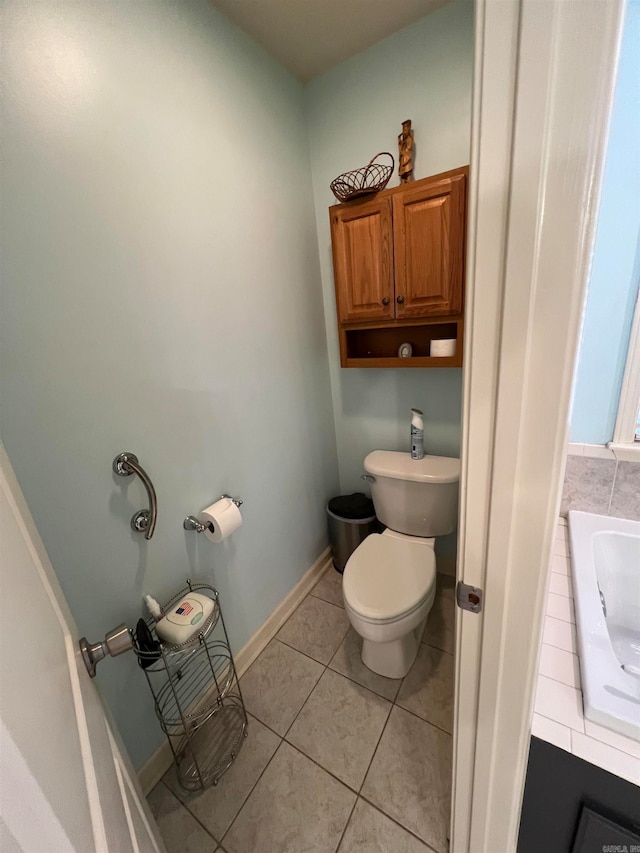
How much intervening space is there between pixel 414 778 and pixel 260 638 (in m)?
0.78

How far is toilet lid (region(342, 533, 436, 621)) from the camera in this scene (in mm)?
1224

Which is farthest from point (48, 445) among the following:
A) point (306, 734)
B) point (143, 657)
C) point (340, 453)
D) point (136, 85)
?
point (340, 453)

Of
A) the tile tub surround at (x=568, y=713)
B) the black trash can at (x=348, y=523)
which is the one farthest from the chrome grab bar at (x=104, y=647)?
the black trash can at (x=348, y=523)

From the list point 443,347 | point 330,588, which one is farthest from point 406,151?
point 330,588

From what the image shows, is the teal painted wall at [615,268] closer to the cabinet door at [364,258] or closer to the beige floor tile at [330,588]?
the cabinet door at [364,258]

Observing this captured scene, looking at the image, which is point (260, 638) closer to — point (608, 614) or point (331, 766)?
point (331, 766)

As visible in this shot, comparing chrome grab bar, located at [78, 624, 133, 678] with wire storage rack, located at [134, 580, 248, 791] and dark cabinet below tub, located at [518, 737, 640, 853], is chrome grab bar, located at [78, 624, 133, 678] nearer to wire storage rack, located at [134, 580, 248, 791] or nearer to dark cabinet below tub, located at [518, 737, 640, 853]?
wire storage rack, located at [134, 580, 248, 791]

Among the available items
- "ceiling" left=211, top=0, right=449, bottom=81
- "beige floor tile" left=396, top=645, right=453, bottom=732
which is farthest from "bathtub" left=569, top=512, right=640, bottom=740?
"ceiling" left=211, top=0, right=449, bottom=81

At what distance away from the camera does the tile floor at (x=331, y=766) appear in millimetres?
990

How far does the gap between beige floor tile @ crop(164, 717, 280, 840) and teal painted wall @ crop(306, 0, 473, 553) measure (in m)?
1.22

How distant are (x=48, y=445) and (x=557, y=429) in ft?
3.57

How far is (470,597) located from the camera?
1.94 ft

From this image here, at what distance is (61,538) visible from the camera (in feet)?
2.82

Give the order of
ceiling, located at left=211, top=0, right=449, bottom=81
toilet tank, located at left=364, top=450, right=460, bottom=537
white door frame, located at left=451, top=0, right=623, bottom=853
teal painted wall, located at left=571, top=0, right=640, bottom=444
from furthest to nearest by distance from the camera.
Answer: toilet tank, located at left=364, top=450, right=460, bottom=537 < ceiling, located at left=211, top=0, right=449, bottom=81 < teal painted wall, located at left=571, top=0, right=640, bottom=444 < white door frame, located at left=451, top=0, right=623, bottom=853
